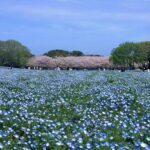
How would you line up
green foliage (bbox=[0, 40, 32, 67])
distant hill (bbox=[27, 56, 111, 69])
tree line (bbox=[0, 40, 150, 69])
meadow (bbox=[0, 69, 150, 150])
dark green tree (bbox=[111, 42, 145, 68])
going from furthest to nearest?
distant hill (bbox=[27, 56, 111, 69]) < dark green tree (bbox=[111, 42, 145, 68]) < tree line (bbox=[0, 40, 150, 69]) < green foliage (bbox=[0, 40, 32, 67]) < meadow (bbox=[0, 69, 150, 150])

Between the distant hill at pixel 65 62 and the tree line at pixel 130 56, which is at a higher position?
the tree line at pixel 130 56

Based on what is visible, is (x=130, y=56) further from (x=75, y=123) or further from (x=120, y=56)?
(x=75, y=123)

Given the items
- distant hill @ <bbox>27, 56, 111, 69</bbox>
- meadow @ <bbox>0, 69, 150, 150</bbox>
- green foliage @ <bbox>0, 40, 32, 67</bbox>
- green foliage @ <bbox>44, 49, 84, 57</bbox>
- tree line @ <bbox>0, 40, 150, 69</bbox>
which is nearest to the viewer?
meadow @ <bbox>0, 69, 150, 150</bbox>

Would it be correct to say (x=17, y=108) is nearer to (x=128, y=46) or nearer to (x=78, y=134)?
(x=78, y=134)

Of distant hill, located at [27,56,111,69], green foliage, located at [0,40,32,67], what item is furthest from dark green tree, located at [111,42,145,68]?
green foliage, located at [0,40,32,67]

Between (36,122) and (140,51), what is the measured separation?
5057 cm

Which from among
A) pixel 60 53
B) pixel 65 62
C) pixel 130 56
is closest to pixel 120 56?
pixel 130 56

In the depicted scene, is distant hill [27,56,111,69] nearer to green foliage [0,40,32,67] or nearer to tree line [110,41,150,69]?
green foliage [0,40,32,67]

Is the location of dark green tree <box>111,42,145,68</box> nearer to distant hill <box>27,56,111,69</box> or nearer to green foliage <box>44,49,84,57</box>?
distant hill <box>27,56,111,69</box>

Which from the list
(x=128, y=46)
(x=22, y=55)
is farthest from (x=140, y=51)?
(x=22, y=55)

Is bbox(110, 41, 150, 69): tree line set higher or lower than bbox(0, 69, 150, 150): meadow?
higher

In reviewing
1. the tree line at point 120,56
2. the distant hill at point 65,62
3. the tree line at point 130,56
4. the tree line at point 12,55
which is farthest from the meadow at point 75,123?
the distant hill at point 65,62

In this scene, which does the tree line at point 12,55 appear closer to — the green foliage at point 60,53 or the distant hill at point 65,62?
the distant hill at point 65,62

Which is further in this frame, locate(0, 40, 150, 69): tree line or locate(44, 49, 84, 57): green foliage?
locate(44, 49, 84, 57): green foliage
